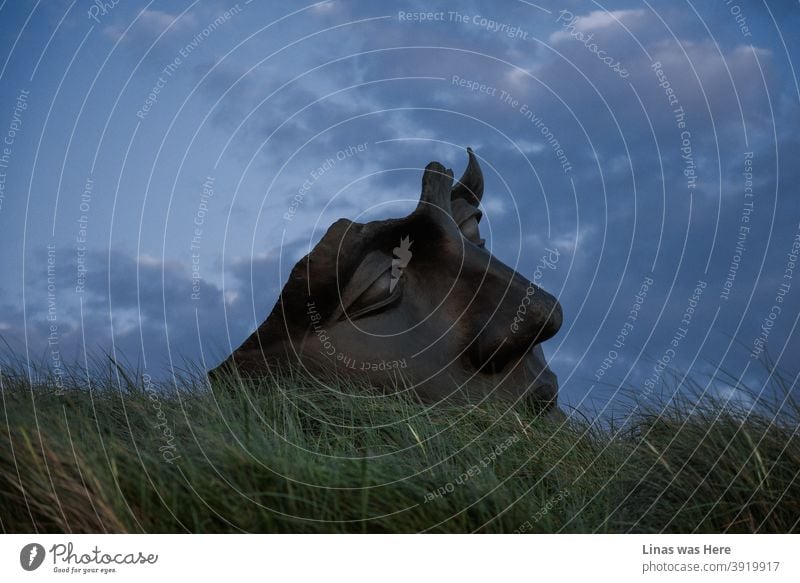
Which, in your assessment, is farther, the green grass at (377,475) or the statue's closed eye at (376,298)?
the statue's closed eye at (376,298)

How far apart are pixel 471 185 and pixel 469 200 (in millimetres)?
126

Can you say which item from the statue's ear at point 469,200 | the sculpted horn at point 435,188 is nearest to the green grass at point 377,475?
the sculpted horn at point 435,188

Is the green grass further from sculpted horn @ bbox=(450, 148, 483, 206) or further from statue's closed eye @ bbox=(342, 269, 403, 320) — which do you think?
sculpted horn @ bbox=(450, 148, 483, 206)

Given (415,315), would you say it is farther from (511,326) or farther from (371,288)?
(511,326)

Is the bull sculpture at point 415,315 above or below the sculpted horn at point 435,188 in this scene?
below

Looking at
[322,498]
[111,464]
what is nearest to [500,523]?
[322,498]

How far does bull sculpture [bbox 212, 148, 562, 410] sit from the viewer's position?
5516 millimetres

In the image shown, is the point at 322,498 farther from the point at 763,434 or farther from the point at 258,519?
the point at 763,434

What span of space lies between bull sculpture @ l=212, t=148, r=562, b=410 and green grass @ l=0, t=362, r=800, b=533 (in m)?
0.69
